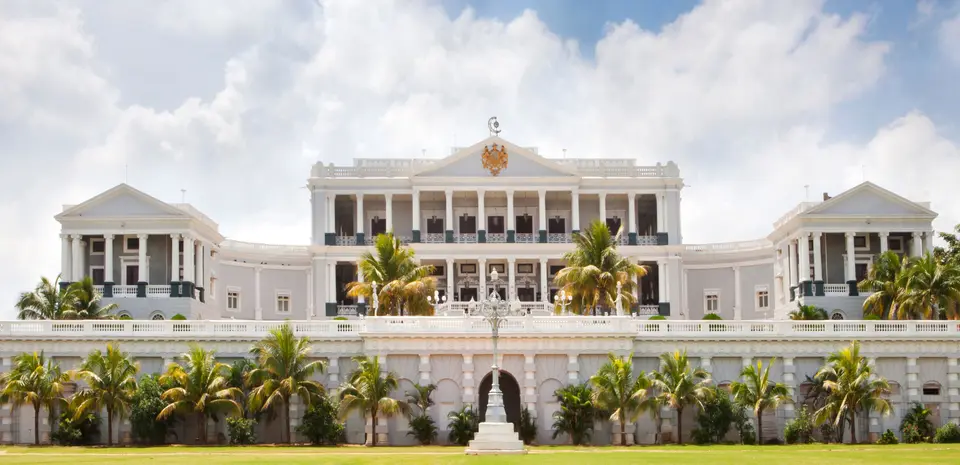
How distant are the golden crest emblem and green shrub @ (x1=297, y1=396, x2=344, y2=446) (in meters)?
38.6

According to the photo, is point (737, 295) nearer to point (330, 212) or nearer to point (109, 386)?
point (330, 212)

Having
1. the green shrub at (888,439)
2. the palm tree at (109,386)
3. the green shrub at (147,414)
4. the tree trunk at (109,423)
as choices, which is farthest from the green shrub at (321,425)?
the green shrub at (888,439)

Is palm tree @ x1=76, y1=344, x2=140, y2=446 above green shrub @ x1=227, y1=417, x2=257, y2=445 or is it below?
above

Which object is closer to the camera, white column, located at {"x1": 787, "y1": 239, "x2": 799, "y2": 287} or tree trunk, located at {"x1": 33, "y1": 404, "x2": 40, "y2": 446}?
tree trunk, located at {"x1": 33, "y1": 404, "x2": 40, "y2": 446}

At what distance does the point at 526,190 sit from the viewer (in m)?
101

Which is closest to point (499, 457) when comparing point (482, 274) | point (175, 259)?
point (175, 259)

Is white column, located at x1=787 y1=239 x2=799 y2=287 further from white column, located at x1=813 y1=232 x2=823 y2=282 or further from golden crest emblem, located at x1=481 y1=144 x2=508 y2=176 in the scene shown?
golden crest emblem, located at x1=481 y1=144 x2=508 y2=176

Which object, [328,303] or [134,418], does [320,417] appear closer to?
[134,418]

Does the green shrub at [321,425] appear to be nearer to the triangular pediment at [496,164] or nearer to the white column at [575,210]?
the triangular pediment at [496,164]

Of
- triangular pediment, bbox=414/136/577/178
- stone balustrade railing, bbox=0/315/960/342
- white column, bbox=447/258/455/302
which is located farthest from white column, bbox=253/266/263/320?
stone balustrade railing, bbox=0/315/960/342

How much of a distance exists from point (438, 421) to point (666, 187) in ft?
133

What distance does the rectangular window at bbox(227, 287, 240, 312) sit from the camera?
10050 cm

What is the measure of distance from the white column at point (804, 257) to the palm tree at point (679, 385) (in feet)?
98.0

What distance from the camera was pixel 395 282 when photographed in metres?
74.2
